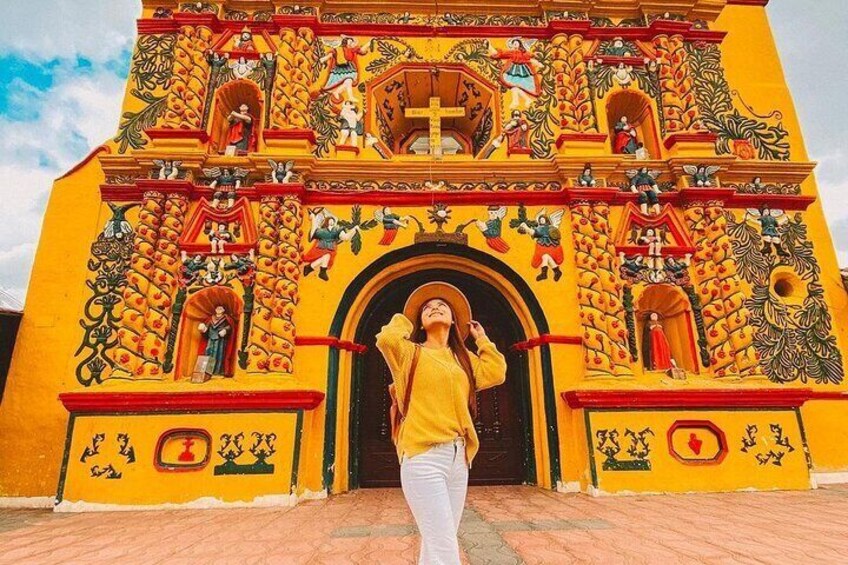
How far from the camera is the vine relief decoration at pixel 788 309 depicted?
7.08 metres

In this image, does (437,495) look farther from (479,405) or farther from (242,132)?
(242,132)

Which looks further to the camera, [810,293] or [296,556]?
[810,293]

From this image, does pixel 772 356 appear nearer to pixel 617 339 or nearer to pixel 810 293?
pixel 810 293

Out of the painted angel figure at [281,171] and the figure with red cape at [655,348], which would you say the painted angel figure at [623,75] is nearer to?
the figure with red cape at [655,348]

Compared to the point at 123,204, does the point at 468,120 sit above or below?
above

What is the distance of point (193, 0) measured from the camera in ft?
28.8

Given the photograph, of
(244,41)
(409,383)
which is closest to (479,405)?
(409,383)

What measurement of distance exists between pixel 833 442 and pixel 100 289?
11.7 metres

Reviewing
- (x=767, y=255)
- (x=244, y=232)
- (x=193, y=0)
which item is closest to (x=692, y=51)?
(x=767, y=255)

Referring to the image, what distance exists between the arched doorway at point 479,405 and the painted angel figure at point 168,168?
391cm

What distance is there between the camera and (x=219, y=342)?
689 centimetres

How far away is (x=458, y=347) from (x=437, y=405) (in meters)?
0.45

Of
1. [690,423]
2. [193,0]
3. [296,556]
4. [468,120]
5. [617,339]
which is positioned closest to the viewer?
[296,556]

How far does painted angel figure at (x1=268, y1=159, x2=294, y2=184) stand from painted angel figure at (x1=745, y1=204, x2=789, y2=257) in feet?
25.7
